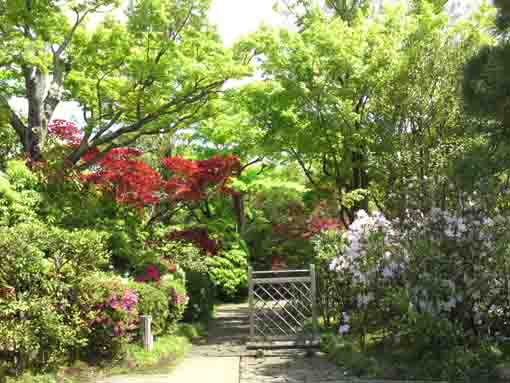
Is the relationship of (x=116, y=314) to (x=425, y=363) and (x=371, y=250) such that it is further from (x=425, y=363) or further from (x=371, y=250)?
(x=425, y=363)

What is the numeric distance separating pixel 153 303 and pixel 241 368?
1.99 m

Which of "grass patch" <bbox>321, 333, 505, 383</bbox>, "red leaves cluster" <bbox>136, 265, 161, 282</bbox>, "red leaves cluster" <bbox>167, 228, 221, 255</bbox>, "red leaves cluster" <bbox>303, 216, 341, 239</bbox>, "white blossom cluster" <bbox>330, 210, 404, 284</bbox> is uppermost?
"red leaves cluster" <bbox>303, 216, 341, 239</bbox>

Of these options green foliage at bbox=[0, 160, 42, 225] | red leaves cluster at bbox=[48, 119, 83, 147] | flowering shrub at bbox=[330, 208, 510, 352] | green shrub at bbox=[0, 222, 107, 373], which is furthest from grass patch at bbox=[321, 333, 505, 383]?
red leaves cluster at bbox=[48, 119, 83, 147]

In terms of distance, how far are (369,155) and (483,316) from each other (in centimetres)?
417

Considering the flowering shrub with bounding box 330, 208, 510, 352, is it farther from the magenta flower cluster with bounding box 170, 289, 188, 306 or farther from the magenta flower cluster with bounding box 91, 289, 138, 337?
the magenta flower cluster with bounding box 170, 289, 188, 306

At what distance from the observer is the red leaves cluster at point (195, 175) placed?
12.3m

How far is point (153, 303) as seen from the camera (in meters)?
9.24

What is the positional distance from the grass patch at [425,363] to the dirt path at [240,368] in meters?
0.39

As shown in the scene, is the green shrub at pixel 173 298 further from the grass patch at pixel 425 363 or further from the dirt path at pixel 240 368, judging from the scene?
the grass patch at pixel 425 363

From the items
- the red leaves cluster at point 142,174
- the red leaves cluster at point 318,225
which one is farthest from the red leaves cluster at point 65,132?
the red leaves cluster at point 318,225

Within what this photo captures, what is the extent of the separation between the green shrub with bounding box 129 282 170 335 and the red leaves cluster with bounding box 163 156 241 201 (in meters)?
3.08

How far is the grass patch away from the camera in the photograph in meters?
7.04

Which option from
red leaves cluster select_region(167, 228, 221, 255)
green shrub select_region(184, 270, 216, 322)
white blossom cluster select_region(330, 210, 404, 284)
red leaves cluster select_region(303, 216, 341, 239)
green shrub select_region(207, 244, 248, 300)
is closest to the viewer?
white blossom cluster select_region(330, 210, 404, 284)

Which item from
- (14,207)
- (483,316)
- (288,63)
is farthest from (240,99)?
(483,316)
